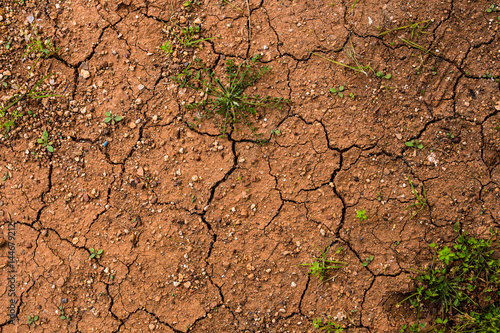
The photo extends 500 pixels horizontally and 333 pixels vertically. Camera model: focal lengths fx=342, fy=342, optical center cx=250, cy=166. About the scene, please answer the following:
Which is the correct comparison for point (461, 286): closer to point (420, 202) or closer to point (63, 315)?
point (420, 202)

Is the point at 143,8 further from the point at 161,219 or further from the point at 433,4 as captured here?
the point at 433,4

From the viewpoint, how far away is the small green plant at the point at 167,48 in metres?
2.99

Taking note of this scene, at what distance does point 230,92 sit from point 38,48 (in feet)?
5.90

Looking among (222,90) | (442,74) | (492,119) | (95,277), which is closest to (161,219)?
(95,277)

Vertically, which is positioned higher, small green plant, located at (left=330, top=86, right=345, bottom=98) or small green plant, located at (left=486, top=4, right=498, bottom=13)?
small green plant, located at (left=486, top=4, right=498, bottom=13)

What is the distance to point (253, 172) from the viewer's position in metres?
2.90

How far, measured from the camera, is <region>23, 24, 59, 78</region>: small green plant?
3.07 m

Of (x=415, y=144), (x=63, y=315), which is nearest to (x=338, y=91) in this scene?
(x=415, y=144)

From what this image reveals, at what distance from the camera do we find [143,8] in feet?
10.0

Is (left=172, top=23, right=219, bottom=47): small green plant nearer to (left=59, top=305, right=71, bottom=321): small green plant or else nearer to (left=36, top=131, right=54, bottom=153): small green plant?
(left=36, top=131, right=54, bottom=153): small green plant

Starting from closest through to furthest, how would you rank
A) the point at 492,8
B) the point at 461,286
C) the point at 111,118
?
1. the point at 461,286
2. the point at 492,8
3. the point at 111,118

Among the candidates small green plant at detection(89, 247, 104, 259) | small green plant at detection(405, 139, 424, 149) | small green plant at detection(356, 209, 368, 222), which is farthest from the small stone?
small green plant at detection(405, 139, 424, 149)

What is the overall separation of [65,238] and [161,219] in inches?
33.9

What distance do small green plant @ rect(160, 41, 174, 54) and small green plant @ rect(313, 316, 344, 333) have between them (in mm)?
2584
